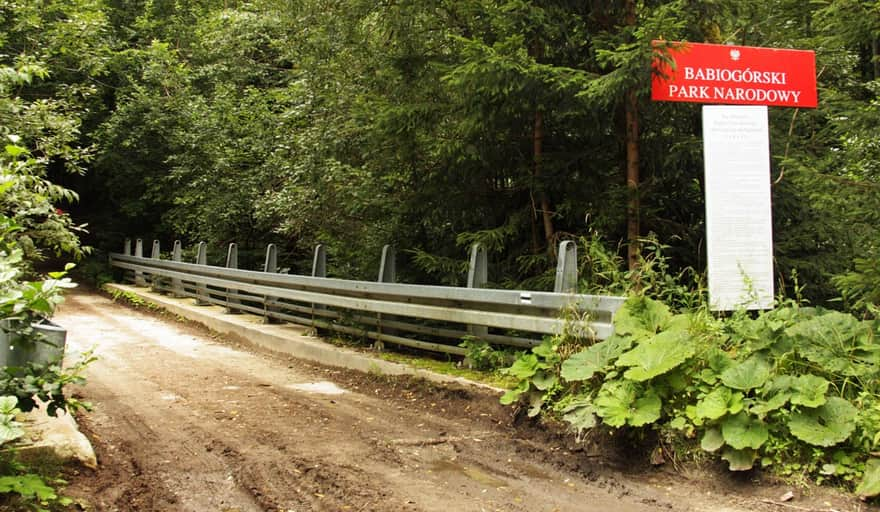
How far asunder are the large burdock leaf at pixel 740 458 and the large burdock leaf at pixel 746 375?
377mm

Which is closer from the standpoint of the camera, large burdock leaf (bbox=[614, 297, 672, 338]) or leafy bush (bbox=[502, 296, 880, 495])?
leafy bush (bbox=[502, 296, 880, 495])

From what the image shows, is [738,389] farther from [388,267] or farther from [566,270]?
[388,267]

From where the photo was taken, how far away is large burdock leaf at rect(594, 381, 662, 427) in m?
4.64

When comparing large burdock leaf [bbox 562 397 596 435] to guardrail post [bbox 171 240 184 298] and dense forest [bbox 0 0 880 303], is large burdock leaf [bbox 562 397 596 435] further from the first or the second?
guardrail post [bbox 171 240 184 298]

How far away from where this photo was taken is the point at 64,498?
153 inches

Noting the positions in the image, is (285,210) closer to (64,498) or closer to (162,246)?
(64,498)

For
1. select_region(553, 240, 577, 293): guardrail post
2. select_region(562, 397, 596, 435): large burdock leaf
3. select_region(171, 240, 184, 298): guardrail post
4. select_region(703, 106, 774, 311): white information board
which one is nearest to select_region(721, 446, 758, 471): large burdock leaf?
select_region(562, 397, 596, 435): large burdock leaf

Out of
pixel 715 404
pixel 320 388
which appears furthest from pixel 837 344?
pixel 320 388

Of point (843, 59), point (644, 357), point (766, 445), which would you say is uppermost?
point (843, 59)

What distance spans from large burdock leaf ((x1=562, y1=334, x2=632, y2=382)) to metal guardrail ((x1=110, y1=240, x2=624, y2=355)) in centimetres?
24

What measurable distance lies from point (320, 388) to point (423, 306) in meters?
1.41

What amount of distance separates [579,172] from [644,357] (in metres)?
3.62

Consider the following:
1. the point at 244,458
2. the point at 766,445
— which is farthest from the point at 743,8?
the point at 244,458

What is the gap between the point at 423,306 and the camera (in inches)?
314
